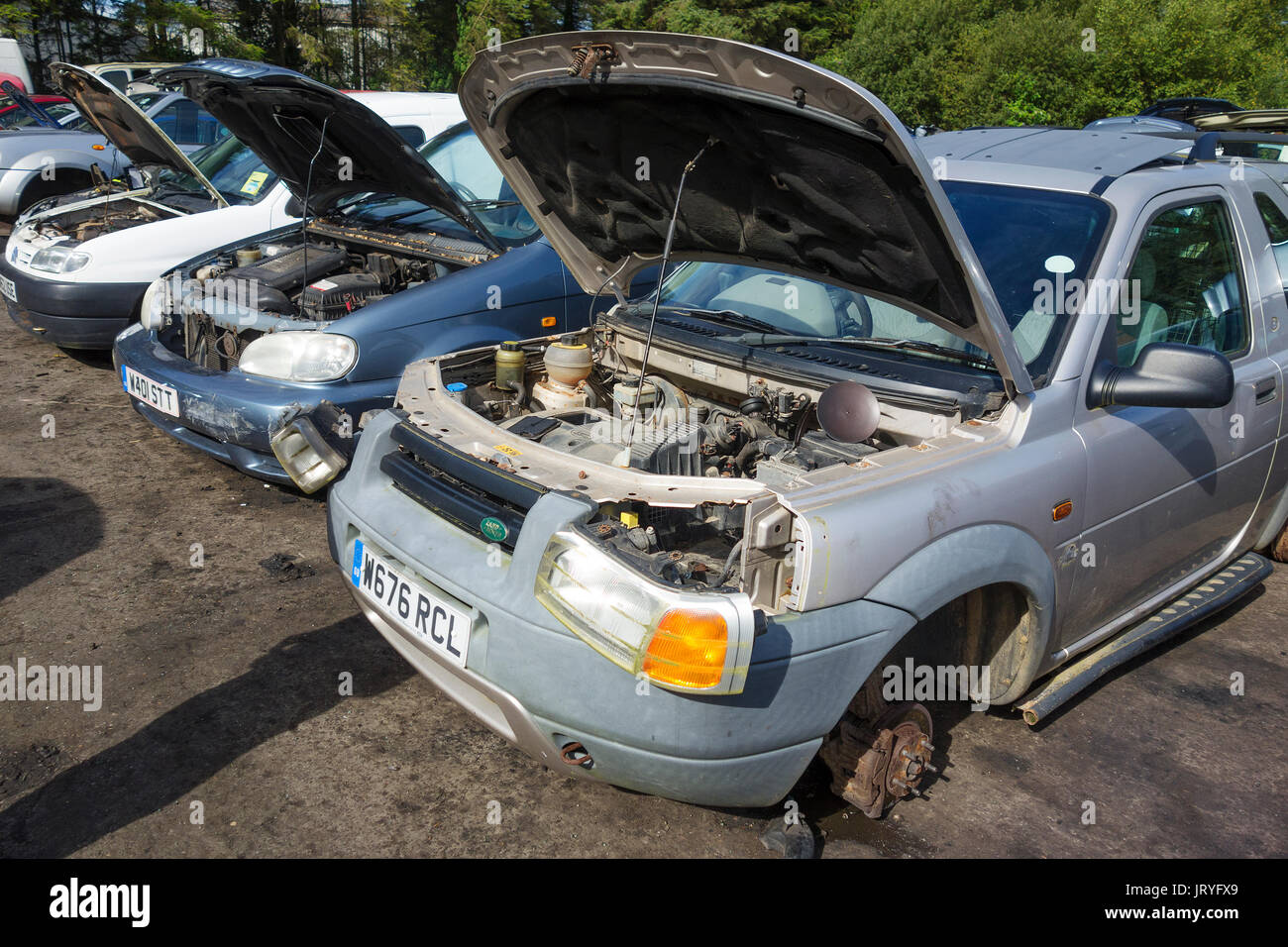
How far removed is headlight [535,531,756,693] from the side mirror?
1.44 metres

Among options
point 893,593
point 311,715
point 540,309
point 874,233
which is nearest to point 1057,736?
point 893,593

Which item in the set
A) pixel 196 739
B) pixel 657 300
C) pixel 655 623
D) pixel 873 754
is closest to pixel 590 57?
pixel 657 300

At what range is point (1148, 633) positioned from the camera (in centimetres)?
329

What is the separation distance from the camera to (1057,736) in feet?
10.5

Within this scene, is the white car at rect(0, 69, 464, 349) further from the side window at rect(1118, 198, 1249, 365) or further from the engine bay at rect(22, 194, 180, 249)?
the side window at rect(1118, 198, 1249, 365)

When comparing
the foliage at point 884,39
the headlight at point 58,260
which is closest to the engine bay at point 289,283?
the headlight at point 58,260

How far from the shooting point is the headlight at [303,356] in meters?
4.46

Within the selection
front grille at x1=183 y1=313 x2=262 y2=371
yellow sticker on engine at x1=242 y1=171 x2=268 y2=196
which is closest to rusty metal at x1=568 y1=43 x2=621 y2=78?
front grille at x1=183 y1=313 x2=262 y2=371

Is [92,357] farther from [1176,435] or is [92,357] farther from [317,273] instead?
[1176,435]

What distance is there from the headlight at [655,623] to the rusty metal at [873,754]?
0.66m

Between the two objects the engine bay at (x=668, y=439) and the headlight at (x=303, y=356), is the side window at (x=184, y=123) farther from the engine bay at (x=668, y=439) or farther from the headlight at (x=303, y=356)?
the engine bay at (x=668, y=439)

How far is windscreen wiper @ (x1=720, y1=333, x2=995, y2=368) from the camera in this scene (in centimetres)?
286

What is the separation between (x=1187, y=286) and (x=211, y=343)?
4536 mm
